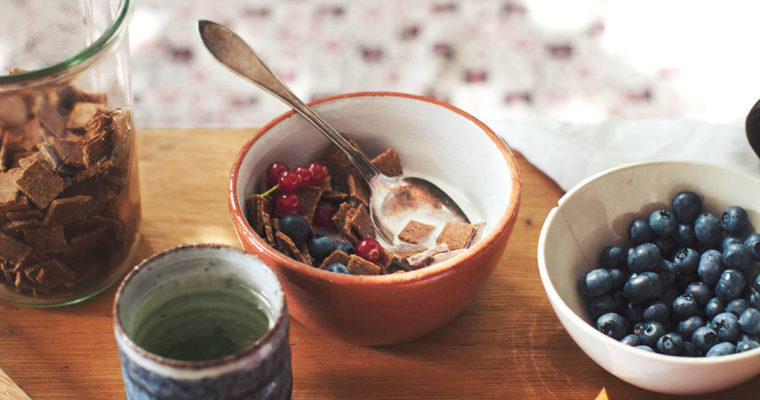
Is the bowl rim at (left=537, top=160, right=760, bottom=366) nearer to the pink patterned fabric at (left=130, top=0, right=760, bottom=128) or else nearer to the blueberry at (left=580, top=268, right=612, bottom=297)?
the blueberry at (left=580, top=268, right=612, bottom=297)

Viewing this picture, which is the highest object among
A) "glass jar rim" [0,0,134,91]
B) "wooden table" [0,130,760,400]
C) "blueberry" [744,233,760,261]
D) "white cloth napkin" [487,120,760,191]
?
"glass jar rim" [0,0,134,91]

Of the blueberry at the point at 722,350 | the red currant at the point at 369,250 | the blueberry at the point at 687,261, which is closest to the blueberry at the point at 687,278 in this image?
the blueberry at the point at 687,261

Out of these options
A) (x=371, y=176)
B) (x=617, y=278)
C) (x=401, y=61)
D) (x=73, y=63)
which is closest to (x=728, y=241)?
(x=617, y=278)

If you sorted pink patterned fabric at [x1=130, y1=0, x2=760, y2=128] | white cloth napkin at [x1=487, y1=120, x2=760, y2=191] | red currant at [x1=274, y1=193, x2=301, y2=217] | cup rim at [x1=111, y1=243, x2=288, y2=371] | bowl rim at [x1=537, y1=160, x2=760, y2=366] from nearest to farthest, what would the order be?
cup rim at [x1=111, y1=243, x2=288, y2=371] → bowl rim at [x1=537, y1=160, x2=760, y2=366] → red currant at [x1=274, y1=193, x2=301, y2=217] → white cloth napkin at [x1=487, y1=120, x2=760, y2=191] → pink patterned fabric at [x1=130, y1=0, x2=760, y2=128]

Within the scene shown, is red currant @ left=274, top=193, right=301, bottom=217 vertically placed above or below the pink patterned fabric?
above

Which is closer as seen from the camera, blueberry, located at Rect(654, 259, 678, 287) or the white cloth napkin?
blueberry, located at Rect(654, 259, 678, 287)

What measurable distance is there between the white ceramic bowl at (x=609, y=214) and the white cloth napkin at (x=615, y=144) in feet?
0.46

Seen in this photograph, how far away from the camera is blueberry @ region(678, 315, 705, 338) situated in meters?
0.79

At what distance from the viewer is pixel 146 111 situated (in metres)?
1.67

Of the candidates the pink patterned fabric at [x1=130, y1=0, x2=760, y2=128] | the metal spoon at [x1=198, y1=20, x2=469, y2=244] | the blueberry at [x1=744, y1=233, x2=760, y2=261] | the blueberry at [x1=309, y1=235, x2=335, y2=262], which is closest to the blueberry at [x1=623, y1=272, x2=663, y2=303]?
the blueberry at [x1=744, y1=233, x2=760, y2=261]

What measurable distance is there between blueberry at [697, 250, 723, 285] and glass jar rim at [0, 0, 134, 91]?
0.66 meters

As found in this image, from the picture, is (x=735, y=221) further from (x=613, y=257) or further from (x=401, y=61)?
(x=401, y=61)

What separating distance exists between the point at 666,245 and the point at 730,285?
0.31 feet

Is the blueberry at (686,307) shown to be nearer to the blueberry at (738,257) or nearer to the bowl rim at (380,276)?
the blueberry at (738,257)
